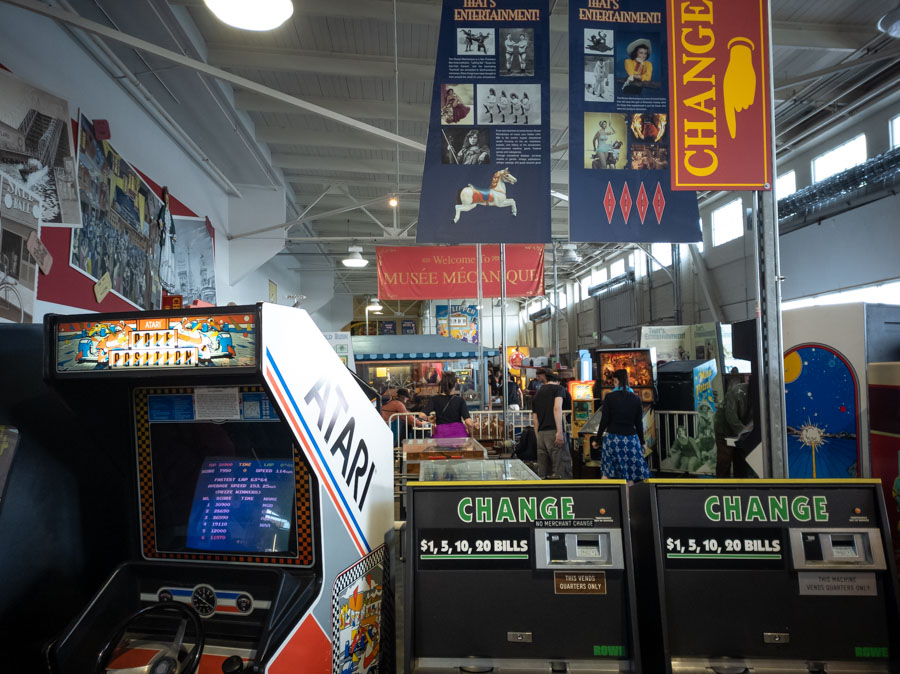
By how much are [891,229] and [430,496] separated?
30.5ft

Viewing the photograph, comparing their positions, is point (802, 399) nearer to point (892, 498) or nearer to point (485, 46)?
point (892, 498)

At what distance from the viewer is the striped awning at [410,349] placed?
40.6ft

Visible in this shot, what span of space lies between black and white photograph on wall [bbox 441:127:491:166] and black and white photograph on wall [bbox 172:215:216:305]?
210 inches

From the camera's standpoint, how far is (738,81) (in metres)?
2.47

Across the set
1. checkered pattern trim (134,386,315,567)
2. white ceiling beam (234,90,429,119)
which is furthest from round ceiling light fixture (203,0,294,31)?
white ceiling beam (234,90,429,119)

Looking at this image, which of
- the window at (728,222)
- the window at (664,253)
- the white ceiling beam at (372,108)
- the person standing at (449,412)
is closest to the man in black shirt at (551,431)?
the person standing at (449,412)

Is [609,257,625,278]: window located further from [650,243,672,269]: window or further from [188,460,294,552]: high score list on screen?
[188,460,294,552]: high score list on screen

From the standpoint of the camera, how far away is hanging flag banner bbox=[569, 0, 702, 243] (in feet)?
10.1

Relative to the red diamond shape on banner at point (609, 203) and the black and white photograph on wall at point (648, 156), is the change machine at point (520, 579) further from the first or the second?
the black and white photograph on wall at point (648, 156)

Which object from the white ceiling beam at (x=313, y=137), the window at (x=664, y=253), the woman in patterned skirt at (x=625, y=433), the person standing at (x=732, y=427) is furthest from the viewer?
the window at (x=664, y=253)

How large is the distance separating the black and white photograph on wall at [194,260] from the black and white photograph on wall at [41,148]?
8.98 ft

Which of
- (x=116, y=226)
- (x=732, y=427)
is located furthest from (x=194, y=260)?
(x=732, y=427)

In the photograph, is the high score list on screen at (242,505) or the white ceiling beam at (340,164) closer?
the high score list on screen at (242,505)

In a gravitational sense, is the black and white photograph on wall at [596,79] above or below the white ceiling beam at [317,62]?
below
